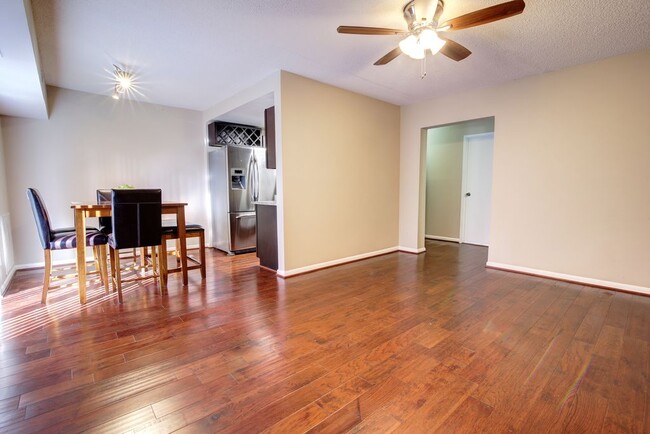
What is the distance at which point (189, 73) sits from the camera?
137 inches

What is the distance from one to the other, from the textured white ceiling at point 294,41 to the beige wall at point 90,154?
553 mm

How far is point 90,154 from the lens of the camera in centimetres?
428

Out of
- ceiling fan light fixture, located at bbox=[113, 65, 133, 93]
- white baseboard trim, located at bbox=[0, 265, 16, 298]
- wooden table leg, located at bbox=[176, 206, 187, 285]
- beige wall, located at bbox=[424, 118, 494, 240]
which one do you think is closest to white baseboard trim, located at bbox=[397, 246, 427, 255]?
beige wall, located at bbox=[424, 118, 494, 240]

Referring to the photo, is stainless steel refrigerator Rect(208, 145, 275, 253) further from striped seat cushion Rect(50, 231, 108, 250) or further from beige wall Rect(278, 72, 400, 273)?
striped seat cushion Rect(50, 231, 108, 250)

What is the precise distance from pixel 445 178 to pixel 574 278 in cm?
295

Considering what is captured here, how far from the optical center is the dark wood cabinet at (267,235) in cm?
378

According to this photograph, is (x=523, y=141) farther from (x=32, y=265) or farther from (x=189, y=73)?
(x=32, y=265)

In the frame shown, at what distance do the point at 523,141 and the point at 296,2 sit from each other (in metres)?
3.15

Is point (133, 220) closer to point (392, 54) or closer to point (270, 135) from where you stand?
point (270, 135)

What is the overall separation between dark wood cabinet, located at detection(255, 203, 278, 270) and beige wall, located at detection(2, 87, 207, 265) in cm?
188

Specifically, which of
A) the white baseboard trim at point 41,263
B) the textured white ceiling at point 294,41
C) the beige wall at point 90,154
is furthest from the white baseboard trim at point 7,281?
the textured white ceiling at point 294,41

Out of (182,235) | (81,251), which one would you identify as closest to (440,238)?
(182,235)

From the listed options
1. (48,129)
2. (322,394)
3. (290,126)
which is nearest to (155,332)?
(322,394)

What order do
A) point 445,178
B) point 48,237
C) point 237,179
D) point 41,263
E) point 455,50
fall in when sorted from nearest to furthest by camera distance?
point 455,50 < point 48,237 < point 41,263 < point 237,179 < point 445,178
